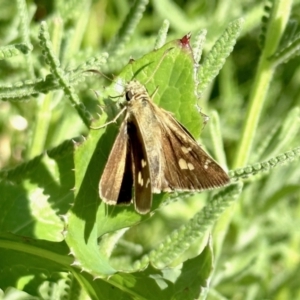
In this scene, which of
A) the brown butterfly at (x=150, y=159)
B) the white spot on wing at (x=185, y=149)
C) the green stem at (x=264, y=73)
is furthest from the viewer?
the green stem at (x=264, y=73)

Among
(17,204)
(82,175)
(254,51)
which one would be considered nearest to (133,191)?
(82,175)

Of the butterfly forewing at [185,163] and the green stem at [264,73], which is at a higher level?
the green stem at [264,73]

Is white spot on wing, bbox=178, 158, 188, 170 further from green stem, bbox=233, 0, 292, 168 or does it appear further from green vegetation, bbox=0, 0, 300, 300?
green stem, bbox=233, 0, 292, 168

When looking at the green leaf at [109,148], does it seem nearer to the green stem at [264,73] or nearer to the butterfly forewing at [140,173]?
the butterfly forewing at [140,173]

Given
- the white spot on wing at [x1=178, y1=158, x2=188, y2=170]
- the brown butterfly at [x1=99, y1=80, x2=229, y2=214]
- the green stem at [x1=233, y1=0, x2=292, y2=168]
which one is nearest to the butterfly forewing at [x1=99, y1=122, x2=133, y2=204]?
the brown butterfly at [x1=99, y1=80, x2=229, y2=214]

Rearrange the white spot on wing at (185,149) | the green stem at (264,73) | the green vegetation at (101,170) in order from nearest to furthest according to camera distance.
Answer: the green vegetation at (101,170)
the white spot on wing at (185,149)
the green stem at (264,73)

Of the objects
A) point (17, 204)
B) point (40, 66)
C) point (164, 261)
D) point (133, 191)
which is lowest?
point (164, 261)

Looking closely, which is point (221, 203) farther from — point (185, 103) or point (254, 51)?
point (254, 51)

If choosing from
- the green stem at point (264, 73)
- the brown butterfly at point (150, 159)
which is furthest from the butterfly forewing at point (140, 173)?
the green stem at point (264, 73)

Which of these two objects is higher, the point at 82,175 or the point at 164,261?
the point at 82,175
